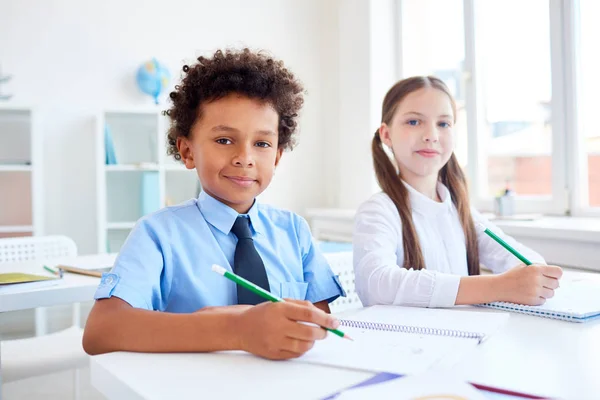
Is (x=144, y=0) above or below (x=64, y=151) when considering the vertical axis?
above

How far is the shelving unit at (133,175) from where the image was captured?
3408 millimetres

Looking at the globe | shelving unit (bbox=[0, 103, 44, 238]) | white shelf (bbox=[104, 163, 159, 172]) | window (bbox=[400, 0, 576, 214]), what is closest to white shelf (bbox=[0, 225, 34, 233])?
shelving unit (bbox=[0, 103, 44, 238])

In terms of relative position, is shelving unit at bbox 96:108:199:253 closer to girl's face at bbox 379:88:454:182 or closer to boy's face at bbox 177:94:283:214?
girl's face at bbox 379:88:454:182

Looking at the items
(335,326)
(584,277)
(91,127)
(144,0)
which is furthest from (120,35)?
(335,326)

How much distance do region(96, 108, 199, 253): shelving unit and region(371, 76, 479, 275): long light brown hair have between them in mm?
2065

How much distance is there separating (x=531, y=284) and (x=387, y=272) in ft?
0.88

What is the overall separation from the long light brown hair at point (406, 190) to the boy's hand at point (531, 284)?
1.16ft

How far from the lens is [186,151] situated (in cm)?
123

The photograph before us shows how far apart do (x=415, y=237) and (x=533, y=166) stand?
1.82 m

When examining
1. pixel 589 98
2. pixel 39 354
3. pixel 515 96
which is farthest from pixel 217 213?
pixel 515 96

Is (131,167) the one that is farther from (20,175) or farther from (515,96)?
(515,96)

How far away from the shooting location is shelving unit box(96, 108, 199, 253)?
341cm

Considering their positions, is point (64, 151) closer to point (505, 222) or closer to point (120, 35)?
point (120, 35)

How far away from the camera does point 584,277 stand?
1.39 metres
